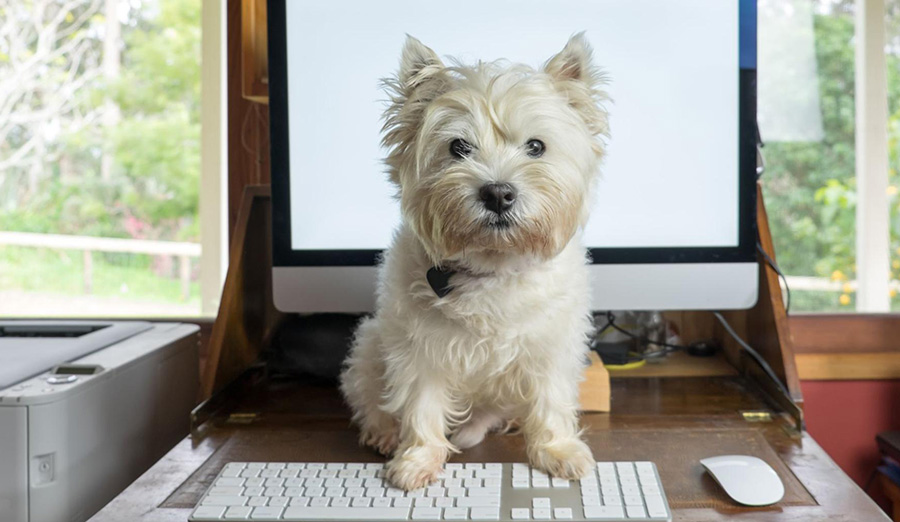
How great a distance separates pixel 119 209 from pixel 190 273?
310 millimetres

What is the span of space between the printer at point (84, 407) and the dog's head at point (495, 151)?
48cm

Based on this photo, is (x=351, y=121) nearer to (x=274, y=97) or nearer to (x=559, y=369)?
(x=274, y=97)

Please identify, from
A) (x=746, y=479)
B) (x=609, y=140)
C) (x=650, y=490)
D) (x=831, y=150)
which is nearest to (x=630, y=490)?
(x=650, y=490)

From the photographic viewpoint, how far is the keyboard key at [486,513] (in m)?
0.74

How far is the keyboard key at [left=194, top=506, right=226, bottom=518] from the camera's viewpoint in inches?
29.6

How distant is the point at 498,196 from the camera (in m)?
0.83

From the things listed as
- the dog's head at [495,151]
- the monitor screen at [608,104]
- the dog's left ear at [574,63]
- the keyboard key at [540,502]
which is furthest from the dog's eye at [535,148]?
the keyboard key at [540,502]

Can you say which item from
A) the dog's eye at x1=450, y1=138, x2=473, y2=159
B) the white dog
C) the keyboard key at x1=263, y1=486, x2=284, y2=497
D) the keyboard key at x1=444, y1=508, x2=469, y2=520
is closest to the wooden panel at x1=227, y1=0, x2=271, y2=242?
the white dog

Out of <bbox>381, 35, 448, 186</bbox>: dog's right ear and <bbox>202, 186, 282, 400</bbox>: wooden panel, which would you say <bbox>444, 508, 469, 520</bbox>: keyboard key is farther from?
<bbox>202, 186, 282, 400</bbox>: wooden panel

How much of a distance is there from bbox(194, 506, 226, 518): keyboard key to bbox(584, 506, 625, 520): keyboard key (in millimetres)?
382

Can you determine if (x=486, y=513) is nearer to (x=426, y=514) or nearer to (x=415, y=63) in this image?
(x=426, y=514)

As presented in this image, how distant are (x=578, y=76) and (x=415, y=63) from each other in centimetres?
21

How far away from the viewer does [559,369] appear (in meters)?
0.98

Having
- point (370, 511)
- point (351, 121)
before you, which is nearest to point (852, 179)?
point (351, 121)
